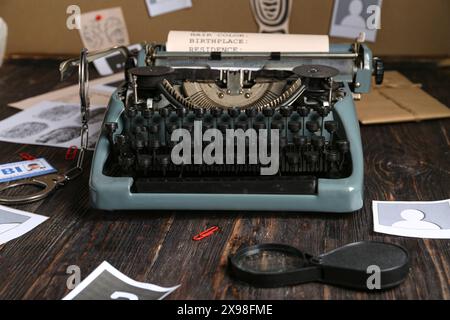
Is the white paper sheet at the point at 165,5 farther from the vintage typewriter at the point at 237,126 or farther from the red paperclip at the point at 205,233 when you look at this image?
the red paperclip at the point at 205,233

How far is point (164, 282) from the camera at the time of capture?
41.6 inches

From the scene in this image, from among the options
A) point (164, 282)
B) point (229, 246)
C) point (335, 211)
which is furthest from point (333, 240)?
point (164, 282)

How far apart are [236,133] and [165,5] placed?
1067 mm

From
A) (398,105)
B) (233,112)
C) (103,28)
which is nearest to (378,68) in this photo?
(398,105)

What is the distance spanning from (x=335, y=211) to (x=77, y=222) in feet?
1.64

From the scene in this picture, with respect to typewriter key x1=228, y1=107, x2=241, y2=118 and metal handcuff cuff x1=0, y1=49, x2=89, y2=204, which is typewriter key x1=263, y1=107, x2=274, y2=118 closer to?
typewriter key x1=228, y1=107, x2=241, y2=118

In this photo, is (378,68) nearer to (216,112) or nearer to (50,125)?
(216,112)

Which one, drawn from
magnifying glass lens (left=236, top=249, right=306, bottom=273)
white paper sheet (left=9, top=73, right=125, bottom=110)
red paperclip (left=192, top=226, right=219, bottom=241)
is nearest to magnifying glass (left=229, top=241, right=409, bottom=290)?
magnifying glass lens (left=236, top=249, right=306, bottom=273)

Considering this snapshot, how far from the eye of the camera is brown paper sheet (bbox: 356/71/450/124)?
1797 mm

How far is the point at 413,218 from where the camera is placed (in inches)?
49.4

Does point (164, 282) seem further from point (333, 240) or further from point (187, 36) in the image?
point (187, 36)

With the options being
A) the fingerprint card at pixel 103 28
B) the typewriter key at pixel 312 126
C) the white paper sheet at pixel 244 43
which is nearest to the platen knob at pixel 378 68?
the white paper sheet at pixel 244 43

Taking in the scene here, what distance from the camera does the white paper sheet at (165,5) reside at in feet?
7.30

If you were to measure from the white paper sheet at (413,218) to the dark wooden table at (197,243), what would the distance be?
20 mm
